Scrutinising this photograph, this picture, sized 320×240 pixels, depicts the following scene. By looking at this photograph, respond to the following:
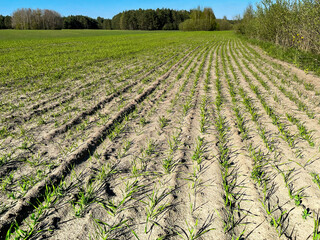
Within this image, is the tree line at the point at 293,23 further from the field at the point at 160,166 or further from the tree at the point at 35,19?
the tree at the point at 35,19

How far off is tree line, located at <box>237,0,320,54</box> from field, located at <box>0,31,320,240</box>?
6.23 m

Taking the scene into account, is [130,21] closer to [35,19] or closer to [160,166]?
[35,19]

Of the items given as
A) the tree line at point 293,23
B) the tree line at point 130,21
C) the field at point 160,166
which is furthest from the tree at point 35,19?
the field at point 160,166

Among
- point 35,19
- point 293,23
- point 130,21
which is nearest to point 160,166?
point 293,23

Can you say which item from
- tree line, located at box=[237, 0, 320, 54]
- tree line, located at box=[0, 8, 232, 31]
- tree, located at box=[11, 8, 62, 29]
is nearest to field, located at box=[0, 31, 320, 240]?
tree line, located at box=[237, 0, 320, 54]

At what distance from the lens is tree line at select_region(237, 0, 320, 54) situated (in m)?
10.3

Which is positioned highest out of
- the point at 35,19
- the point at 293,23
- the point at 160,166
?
the point at 35,19

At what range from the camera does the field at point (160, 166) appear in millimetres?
2248

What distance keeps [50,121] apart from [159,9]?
4729 inches

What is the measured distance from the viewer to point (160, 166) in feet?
10.8

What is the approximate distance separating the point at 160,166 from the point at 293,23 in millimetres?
15594

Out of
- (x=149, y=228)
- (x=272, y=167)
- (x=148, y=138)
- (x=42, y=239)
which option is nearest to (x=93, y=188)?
(x=42, y=239)

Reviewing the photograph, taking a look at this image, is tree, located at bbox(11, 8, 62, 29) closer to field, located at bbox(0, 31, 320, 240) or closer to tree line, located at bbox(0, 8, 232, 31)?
tree line, located at bbox(0, 8, 232, 31)

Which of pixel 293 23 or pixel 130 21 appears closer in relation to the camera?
pixel 293 23
